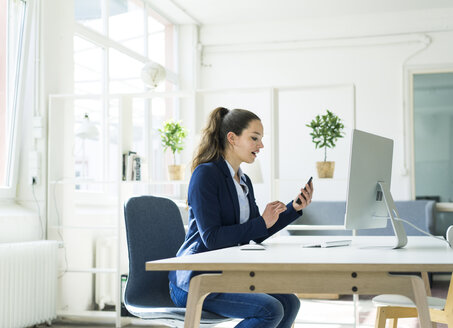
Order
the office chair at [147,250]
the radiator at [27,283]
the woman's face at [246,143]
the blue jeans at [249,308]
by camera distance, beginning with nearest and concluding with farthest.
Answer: the blue jeans at [249,308] < the office chair at [147,250] < the woman's face at [246,143] < the radiator at [27,283]

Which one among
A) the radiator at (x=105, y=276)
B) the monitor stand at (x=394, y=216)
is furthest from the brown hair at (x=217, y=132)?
the radiator at (x=105, y=276)

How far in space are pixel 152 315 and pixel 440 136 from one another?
5.41m

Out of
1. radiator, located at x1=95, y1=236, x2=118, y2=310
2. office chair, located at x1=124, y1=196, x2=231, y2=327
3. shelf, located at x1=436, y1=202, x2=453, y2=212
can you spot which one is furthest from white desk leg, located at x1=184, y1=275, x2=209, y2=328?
shelf, located at x1=436, y1=202, x2=453, y2=212

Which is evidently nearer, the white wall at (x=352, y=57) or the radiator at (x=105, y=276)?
the radiator at (x=105, y=276)

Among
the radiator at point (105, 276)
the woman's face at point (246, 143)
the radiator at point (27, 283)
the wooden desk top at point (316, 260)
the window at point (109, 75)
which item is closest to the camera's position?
the wooden desk top at point (316, 260)

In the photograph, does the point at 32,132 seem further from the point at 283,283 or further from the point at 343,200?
the point at 343,200

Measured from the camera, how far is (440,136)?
6.87 meters

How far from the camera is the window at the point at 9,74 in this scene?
423cm

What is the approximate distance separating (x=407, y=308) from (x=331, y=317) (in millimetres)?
2002

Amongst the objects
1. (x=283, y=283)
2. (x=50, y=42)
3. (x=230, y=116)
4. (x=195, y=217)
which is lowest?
(x=283, y=283)

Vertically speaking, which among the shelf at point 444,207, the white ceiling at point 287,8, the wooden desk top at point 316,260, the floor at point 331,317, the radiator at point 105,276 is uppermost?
the white ceiling at point 287,8

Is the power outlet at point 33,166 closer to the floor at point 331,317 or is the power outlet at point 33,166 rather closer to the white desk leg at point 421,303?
the floor at point 331,317

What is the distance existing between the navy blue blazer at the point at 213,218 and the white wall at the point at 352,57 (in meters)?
4.51

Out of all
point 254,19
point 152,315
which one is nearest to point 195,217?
point 152,315
